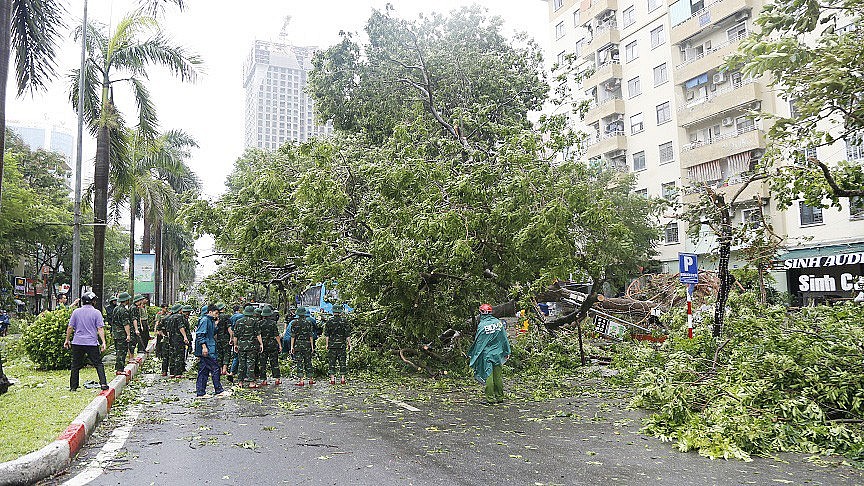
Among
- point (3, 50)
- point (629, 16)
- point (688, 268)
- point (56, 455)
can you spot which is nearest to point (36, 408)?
point (56, 455)

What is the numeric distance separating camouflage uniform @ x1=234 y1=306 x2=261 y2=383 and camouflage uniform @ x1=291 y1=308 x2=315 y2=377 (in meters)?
0.80

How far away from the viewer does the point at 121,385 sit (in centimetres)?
1161

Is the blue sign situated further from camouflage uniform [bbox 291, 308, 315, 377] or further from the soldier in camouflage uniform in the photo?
the soldier in camouflage uniform

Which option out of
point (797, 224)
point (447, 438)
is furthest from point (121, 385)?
point (797, 224)

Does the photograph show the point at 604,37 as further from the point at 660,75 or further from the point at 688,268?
the point at 688,268

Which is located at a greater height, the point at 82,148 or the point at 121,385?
the point at 82,148

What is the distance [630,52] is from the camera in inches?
1526

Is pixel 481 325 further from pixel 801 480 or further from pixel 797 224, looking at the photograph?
pixel 797 224

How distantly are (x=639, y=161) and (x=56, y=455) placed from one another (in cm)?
3559

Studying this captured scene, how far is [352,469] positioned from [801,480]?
3884mm

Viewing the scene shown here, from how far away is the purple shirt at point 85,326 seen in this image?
10516mm

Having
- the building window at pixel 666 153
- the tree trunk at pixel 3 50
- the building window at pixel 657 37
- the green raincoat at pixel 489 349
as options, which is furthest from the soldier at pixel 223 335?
the building window at pixel 657 37

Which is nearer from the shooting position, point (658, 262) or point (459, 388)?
point (459, 388)

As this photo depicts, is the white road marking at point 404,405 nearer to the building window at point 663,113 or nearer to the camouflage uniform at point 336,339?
the camouflage uniform at point 336,339
